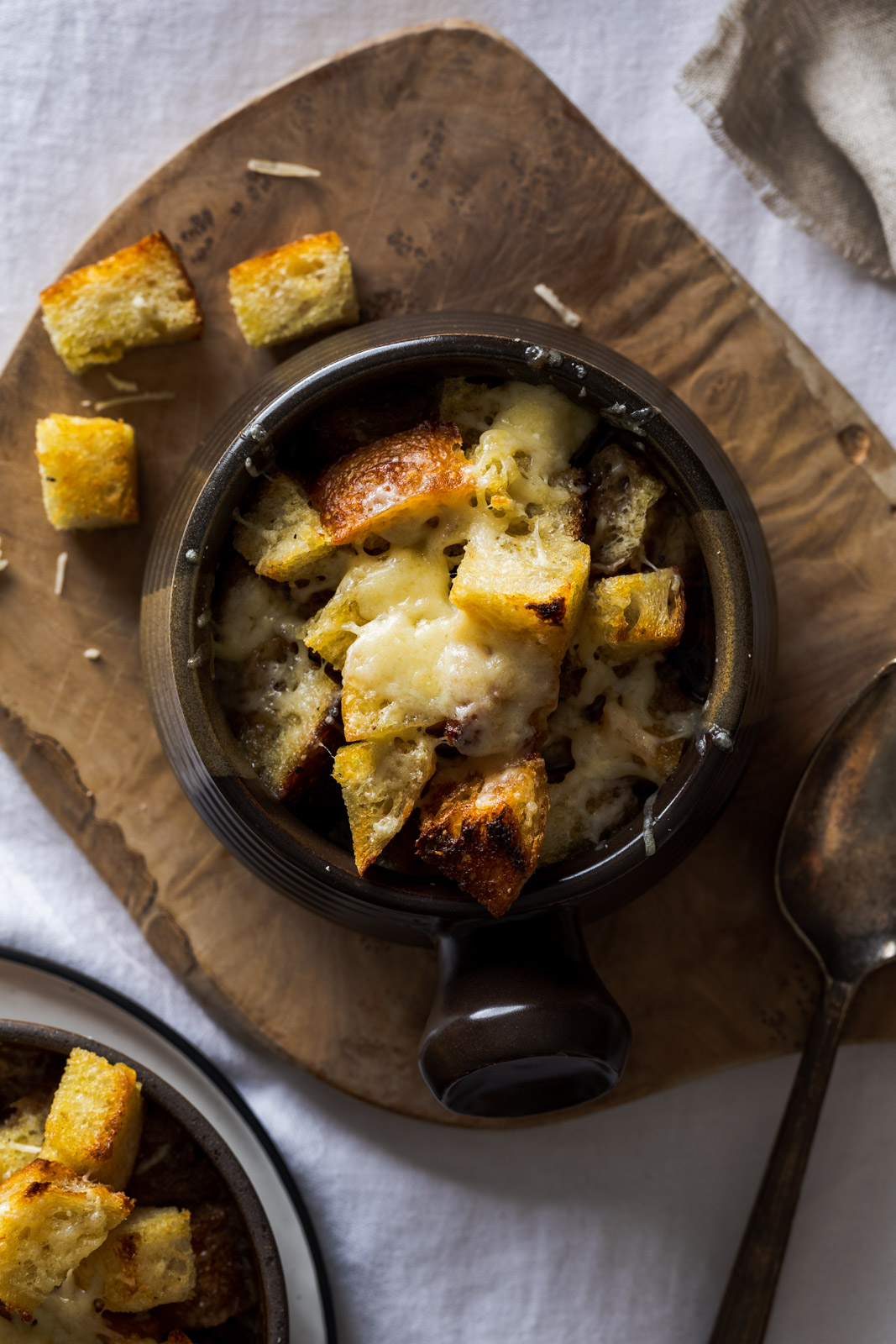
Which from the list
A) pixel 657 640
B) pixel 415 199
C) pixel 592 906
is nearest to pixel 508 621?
pixel 657 640

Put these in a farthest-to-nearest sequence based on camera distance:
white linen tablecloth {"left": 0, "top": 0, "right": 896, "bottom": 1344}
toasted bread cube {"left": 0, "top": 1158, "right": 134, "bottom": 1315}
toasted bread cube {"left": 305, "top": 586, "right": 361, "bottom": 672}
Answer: white linen tablecloth {"left": 0, "top": 0, "right": 896, "bottom": 1344}, toasted bread cube {"left": 0, "top": 1158, "right": 134, "bottom": 1315}, toasted bread cube {"left": 305, "top": 586, "right": 361, "bottom": 672}

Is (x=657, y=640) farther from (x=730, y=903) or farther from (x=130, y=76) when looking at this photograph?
(x=130, y=76)

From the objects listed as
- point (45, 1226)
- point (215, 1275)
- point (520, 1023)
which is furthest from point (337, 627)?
point (215, 1275)

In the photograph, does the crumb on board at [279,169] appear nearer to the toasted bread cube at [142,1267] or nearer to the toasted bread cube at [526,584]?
the toasted bread cube at [526,584]

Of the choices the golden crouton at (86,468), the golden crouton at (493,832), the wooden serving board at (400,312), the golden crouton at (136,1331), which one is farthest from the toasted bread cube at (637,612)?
the golden crouton at (136,1331)

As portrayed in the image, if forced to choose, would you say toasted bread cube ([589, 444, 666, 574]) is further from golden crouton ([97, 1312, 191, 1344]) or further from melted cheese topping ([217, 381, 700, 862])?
golden crouton ([97, 1312, 191, 1344])

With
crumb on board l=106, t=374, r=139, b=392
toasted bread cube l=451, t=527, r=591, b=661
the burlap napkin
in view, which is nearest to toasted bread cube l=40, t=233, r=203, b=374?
crumb on board l=106, t=374, r=139, b=392
